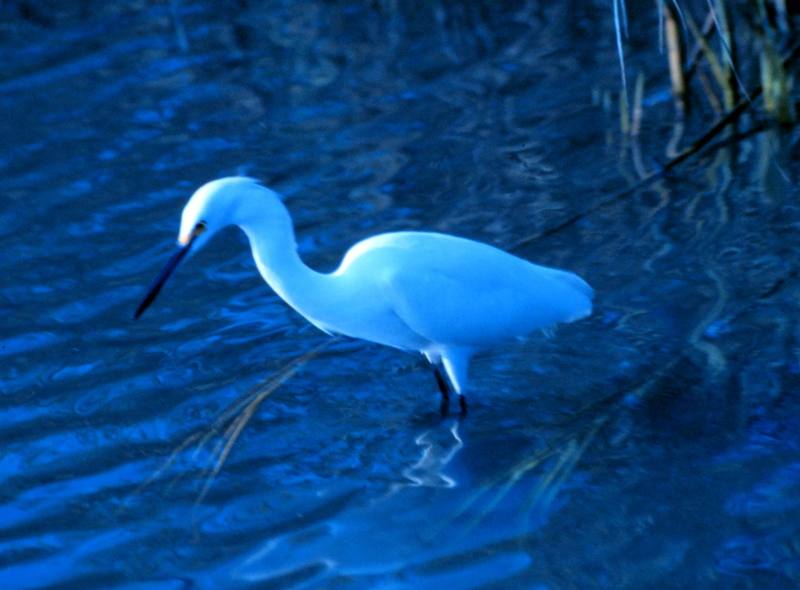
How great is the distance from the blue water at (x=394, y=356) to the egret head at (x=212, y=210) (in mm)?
784

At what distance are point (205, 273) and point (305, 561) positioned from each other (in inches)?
91.7

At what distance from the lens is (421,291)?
4.34 meters

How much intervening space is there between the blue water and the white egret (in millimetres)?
271

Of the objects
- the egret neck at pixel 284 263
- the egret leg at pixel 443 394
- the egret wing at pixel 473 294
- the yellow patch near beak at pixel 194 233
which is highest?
the yellow patch near beak at pixel 194 233

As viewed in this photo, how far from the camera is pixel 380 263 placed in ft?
14.4

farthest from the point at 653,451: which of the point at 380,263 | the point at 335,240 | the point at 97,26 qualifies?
the point at 97,26

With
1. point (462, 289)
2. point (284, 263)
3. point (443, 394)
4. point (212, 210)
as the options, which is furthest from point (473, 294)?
point (212, 210)

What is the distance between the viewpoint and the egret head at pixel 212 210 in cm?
397

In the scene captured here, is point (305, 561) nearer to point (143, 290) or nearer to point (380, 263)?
point (380, 263)

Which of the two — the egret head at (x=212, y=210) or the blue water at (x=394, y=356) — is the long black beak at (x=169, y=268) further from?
the blue water at (x=394, y=356)

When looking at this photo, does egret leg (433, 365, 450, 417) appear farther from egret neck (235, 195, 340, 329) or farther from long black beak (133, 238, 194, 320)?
long black beak (133, 238, 194, 320)

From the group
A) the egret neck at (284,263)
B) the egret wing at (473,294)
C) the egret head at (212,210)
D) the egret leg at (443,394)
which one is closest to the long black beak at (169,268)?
the egret head at (212,210)

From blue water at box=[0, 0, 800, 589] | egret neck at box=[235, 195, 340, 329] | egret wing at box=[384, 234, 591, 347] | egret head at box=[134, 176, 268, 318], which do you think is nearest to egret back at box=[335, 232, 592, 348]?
egret wing at box=[384, 234, 591, 347]

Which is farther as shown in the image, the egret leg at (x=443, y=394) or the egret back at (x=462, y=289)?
the egret leg at (x=443, y=394)
